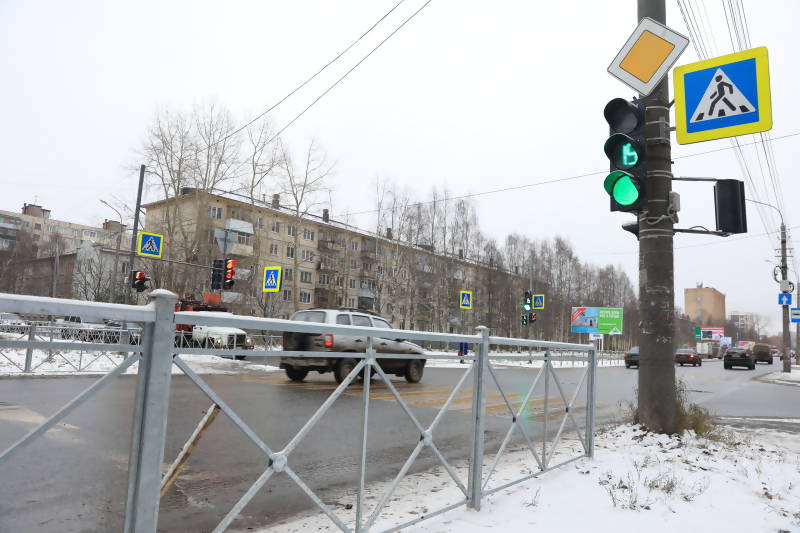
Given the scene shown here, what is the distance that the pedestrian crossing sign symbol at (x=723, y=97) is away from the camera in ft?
19.2

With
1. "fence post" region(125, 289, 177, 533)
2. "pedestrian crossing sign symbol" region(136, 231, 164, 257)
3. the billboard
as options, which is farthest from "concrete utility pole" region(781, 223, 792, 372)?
"fence post" region(125, 289, 177, 533)

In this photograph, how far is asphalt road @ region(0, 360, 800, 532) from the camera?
82.5 inches

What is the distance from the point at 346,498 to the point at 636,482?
103 inches

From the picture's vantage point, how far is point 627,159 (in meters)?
6.00

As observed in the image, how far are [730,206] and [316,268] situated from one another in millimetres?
61737

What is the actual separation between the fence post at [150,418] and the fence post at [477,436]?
257 cm

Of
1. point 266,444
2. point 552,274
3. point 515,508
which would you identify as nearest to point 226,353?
point 266,444

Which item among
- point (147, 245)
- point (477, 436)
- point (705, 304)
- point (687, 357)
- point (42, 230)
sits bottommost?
point (687, 357)

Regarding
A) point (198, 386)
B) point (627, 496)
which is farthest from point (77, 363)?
point (627, 496)

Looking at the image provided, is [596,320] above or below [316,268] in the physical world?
below

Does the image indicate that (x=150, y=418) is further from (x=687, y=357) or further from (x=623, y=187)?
(x=687, y=357)

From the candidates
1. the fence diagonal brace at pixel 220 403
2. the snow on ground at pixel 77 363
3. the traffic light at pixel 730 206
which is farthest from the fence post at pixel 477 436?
the traffic light at pixel 730 206

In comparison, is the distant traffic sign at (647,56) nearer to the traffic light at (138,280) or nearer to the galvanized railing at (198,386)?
the galvanized railing at (198,386)

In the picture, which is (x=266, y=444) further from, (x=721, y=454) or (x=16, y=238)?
(x=16, y=238)
